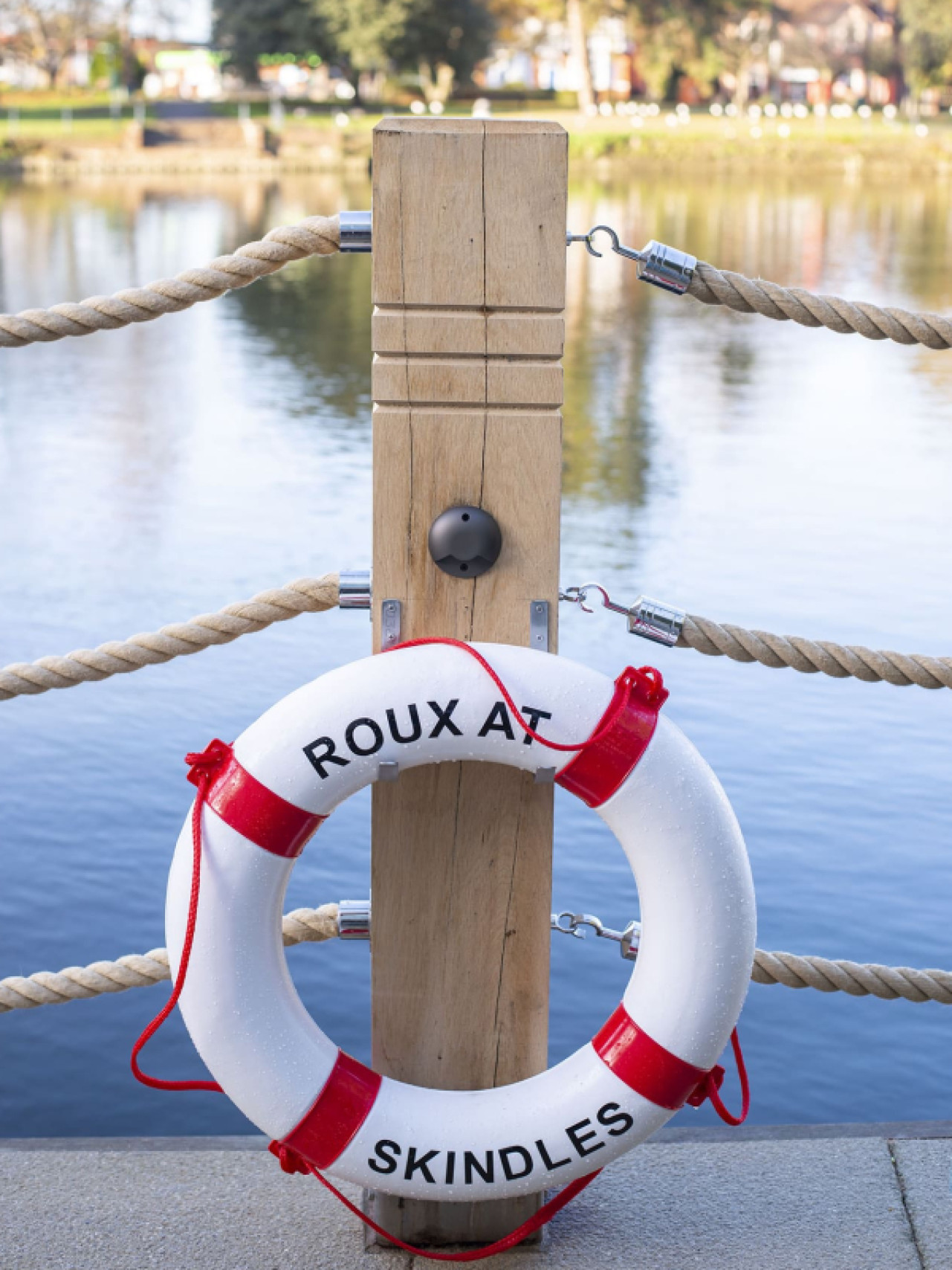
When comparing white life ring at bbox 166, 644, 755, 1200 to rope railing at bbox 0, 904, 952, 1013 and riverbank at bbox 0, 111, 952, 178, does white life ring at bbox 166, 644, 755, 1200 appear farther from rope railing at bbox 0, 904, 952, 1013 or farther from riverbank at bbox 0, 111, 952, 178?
riverbank at bbox 0, 111, 952, 178

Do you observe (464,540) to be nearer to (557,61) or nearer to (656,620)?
(656,620)

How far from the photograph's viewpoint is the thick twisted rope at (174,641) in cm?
139

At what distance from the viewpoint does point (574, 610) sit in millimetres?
4539

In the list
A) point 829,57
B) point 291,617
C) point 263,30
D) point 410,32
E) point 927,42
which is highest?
point 829,57

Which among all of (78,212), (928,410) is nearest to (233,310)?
(928,410)

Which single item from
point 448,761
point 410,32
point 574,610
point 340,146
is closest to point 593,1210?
point 448,761

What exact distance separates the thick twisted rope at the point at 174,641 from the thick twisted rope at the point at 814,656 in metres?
0.33

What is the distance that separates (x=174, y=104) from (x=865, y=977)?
32.3m

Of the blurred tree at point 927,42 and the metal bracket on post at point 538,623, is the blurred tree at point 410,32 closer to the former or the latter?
the blurred tree at point 927,42

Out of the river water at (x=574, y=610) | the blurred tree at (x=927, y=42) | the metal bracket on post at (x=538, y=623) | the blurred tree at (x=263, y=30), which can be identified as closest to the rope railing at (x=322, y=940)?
the metal bracket on post at (x=538, y=623)

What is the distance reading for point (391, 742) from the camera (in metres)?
1.27

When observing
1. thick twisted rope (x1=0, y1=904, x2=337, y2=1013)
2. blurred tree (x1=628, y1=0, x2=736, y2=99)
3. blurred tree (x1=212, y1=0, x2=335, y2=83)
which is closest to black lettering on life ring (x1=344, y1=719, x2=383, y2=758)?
thick twisted rope (x1=0, y1=904, x2=337, y2=1013)

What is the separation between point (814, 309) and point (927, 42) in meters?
39.5

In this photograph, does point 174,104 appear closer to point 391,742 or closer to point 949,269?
point 949,269
